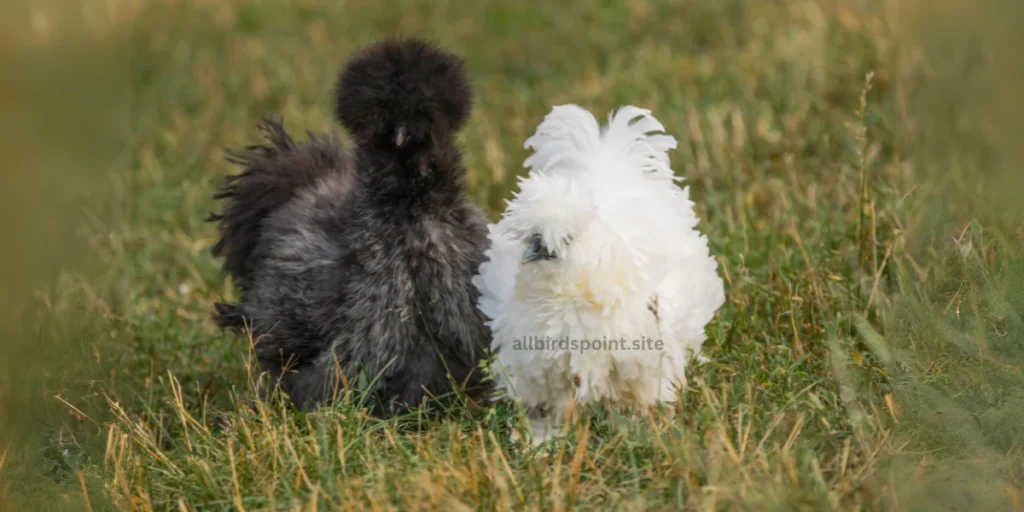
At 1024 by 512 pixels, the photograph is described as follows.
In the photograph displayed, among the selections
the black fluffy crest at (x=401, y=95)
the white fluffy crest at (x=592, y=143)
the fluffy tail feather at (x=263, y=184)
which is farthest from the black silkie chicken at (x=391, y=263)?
the fluffy tail feather at (x=263, y=184)

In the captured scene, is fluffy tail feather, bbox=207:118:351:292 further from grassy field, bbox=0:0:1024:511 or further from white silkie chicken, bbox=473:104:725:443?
white silkie chicken, bbox=473:104:725:443

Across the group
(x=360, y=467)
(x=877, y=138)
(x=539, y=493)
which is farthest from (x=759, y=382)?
(x=877, y=138)

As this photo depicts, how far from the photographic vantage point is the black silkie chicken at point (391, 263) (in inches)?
161

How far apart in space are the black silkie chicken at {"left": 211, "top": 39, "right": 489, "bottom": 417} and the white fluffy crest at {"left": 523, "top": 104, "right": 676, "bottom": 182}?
0.31 metres

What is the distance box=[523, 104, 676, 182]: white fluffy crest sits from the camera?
4.25m

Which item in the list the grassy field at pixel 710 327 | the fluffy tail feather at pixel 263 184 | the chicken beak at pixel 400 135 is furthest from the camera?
the fluffy tail feather at pixel 263 184

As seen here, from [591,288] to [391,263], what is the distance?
0.81 m

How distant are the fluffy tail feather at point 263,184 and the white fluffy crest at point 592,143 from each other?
954 mm

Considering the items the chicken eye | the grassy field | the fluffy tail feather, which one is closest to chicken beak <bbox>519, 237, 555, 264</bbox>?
the chicken eye

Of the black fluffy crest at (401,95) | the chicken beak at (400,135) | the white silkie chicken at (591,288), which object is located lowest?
the white silkie chicken at (591,288)

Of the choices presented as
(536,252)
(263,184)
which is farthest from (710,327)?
(263,184)

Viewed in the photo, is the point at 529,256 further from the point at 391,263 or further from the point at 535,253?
the point at 391,263

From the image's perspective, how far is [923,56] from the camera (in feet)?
21.5

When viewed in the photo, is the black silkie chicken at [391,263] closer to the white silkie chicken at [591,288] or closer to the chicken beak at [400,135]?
the chicken beak at [400,135]
